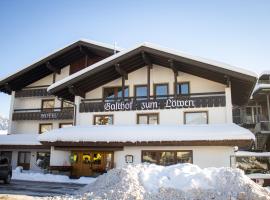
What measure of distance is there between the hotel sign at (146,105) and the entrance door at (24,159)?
10.6 meters

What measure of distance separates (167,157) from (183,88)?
5470 millimetres

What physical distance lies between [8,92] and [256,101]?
25.1 metres

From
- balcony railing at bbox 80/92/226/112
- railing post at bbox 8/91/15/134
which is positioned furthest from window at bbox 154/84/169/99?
railing post at bbox 8/91/15/134

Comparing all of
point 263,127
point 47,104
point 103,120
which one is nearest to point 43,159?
point 47,104

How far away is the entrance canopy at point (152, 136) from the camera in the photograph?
18.4 m

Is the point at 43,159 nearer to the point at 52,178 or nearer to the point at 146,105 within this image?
the point at 52,178

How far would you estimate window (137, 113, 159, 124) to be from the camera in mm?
22331

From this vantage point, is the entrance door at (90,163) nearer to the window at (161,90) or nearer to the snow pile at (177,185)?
the window at (161,90)

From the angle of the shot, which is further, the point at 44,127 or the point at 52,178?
the point at 44,127

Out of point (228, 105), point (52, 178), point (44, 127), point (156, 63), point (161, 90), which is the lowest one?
point (52, 178)

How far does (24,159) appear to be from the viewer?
95.2 feet

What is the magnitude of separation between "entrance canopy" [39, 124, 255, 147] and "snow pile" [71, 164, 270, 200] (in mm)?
5516

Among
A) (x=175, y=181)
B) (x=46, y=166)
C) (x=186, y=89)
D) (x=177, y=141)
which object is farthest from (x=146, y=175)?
(x=46, y=166)

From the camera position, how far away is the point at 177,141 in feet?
62.5
